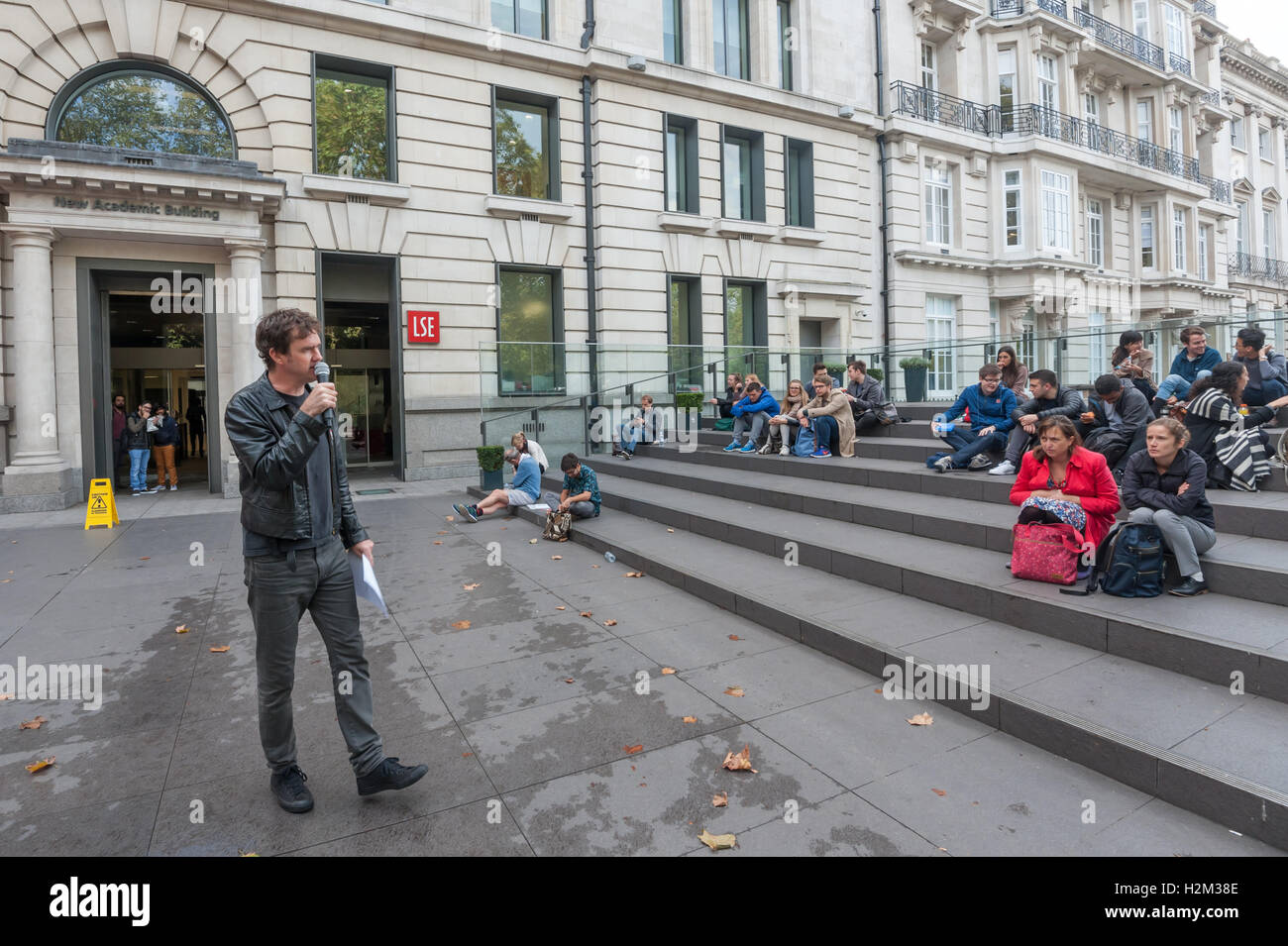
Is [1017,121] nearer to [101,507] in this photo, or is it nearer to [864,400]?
[864,400]

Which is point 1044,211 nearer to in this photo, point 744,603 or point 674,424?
point 674,424

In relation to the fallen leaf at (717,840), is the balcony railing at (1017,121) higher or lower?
higher

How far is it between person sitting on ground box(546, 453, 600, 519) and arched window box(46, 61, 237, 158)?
1119 cm

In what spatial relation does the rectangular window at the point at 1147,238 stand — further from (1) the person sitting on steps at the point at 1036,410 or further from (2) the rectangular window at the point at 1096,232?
(1) the person sitting on steps at the point at 1036,410

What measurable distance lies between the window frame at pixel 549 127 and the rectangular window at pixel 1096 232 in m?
21.7

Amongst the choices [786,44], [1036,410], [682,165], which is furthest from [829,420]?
[786,44]

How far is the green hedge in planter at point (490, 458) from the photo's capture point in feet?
43.7

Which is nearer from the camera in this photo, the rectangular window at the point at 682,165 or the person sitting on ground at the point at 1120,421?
the person sitting on ground at the point at 1120,421

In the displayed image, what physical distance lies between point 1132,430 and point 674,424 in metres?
9.95

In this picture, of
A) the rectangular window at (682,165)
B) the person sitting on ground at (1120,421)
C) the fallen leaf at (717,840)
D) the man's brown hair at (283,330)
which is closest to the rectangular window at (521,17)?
the rectangular window at (682,165)

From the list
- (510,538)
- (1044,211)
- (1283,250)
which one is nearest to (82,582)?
(510,538)

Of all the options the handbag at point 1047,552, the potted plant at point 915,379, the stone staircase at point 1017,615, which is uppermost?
the potted plant at point 915,379

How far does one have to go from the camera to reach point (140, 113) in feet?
48.7

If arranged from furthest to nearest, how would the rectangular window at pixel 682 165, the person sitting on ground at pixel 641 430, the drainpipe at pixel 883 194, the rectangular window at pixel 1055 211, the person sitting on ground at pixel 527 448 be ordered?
the rectangular window at pixel 1055 211 → the drainpipe at pixel 883 194 → the rectangular window at pixel 682 165 → the person sitting on ground at pixel 641 430 → the person sitting on ground at pixel 527 448
